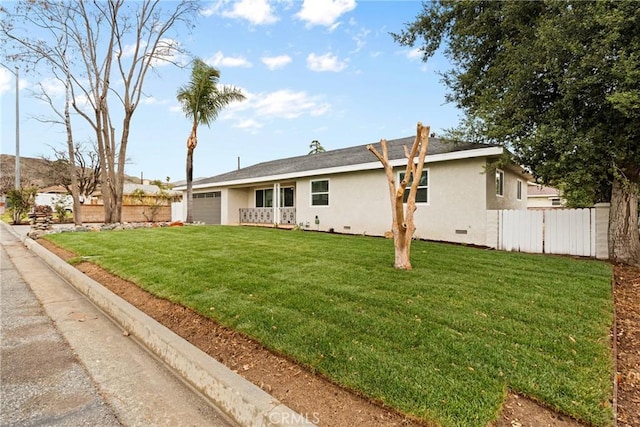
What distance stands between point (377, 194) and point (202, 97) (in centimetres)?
1152

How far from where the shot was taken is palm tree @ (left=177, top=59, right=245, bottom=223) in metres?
17.5

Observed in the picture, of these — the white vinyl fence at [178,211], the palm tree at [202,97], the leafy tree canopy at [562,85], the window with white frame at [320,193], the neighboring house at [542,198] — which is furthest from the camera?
the neighboring house at [542,198]

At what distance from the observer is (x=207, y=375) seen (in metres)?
2.66

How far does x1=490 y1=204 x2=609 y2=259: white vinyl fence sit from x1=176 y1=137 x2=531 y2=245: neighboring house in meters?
0.64

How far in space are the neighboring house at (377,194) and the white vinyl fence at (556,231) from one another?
64 cm

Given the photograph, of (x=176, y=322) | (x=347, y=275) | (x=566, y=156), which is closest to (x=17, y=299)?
(x=176, y=322)

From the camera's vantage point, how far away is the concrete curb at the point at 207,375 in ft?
7.04

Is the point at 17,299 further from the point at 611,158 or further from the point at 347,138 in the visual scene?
the point at 347,138

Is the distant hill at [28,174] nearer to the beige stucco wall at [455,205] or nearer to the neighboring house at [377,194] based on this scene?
the neighboring house at [377,194]

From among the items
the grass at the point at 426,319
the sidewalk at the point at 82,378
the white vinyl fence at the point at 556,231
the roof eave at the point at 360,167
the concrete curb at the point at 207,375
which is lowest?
the sidewalk at the point at 82,378

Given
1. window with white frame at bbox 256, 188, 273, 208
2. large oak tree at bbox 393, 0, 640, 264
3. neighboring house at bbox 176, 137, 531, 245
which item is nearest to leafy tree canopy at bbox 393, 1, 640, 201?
large oak tree at bbox 393, 0, 640, 264

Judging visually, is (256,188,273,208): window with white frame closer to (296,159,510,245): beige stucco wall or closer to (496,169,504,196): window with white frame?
(296,159,510,245): beige stucco wall

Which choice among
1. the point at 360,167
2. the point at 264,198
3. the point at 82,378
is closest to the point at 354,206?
the point at 360,167

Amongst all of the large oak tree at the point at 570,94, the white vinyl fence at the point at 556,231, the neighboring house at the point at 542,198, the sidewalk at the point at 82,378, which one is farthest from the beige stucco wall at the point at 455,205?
the neighboring house at the point at 542,198
